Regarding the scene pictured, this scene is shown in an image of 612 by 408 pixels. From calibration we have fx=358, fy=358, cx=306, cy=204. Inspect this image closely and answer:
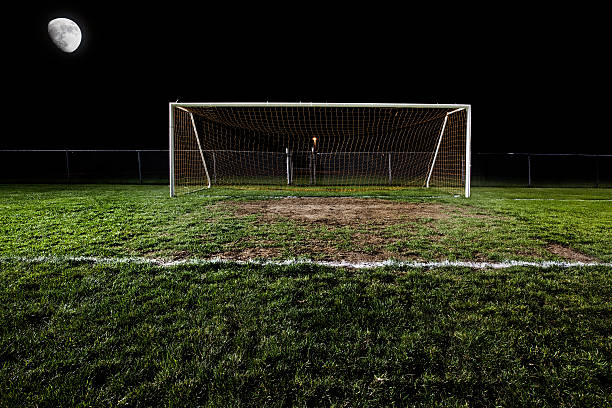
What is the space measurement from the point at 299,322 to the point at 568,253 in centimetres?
359

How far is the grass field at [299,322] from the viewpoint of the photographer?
5.93ft

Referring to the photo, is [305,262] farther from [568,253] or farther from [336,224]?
[568,253]

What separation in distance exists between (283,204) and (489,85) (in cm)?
3161

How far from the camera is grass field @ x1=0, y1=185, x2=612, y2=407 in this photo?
181cm

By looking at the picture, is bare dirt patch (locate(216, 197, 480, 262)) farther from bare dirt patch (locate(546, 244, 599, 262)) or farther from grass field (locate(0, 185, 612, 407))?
bare dirt patch (locate(546, 244, 599, 262))

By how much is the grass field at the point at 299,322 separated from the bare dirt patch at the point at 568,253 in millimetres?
15

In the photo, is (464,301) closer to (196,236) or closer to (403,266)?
(403,266)

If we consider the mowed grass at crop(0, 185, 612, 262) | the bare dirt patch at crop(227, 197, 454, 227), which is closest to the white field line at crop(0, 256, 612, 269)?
the mowed grass at crop(0, 185, 612, 262)

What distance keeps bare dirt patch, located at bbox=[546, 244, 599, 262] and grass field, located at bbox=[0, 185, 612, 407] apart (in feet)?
0.05

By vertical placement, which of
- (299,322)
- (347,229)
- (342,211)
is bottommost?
(299,322)

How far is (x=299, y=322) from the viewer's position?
248 centimetres

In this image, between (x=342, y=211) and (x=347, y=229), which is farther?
(x=342, y=211)

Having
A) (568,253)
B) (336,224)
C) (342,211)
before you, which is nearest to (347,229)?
(336,224)

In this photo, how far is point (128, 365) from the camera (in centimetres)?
199
